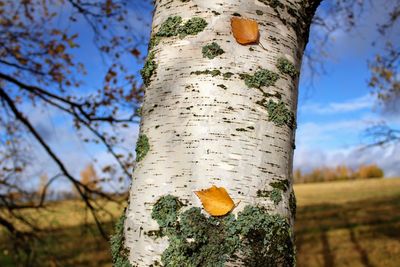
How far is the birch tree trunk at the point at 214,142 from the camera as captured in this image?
3.38 feet

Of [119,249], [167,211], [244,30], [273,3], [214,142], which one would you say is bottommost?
[119,249]

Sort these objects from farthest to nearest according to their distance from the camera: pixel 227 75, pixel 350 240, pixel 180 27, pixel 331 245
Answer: pixel 350 240 < pixel 331 245 < pixel 180 27 < pixel 227 75

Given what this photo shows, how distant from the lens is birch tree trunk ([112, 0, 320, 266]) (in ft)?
3.38

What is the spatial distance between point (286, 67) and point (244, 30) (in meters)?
0.19

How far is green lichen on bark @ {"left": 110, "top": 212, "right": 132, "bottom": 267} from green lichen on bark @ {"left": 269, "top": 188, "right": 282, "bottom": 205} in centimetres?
45

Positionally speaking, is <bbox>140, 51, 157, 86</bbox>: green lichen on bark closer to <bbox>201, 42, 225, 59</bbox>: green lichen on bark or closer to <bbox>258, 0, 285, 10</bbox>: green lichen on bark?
<bbox>201, 42, 225, 59</bbox>: green lichen on bark

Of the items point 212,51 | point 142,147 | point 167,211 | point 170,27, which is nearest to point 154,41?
point 170,27

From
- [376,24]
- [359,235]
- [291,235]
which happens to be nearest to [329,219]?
[359,235]

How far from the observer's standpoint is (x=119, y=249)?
1.18 m

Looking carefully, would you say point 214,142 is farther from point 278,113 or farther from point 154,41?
point 154,41

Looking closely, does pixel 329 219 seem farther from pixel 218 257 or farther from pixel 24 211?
pixel 218 257

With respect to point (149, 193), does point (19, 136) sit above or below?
above

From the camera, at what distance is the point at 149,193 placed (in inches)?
43.6

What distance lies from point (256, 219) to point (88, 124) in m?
4.36
